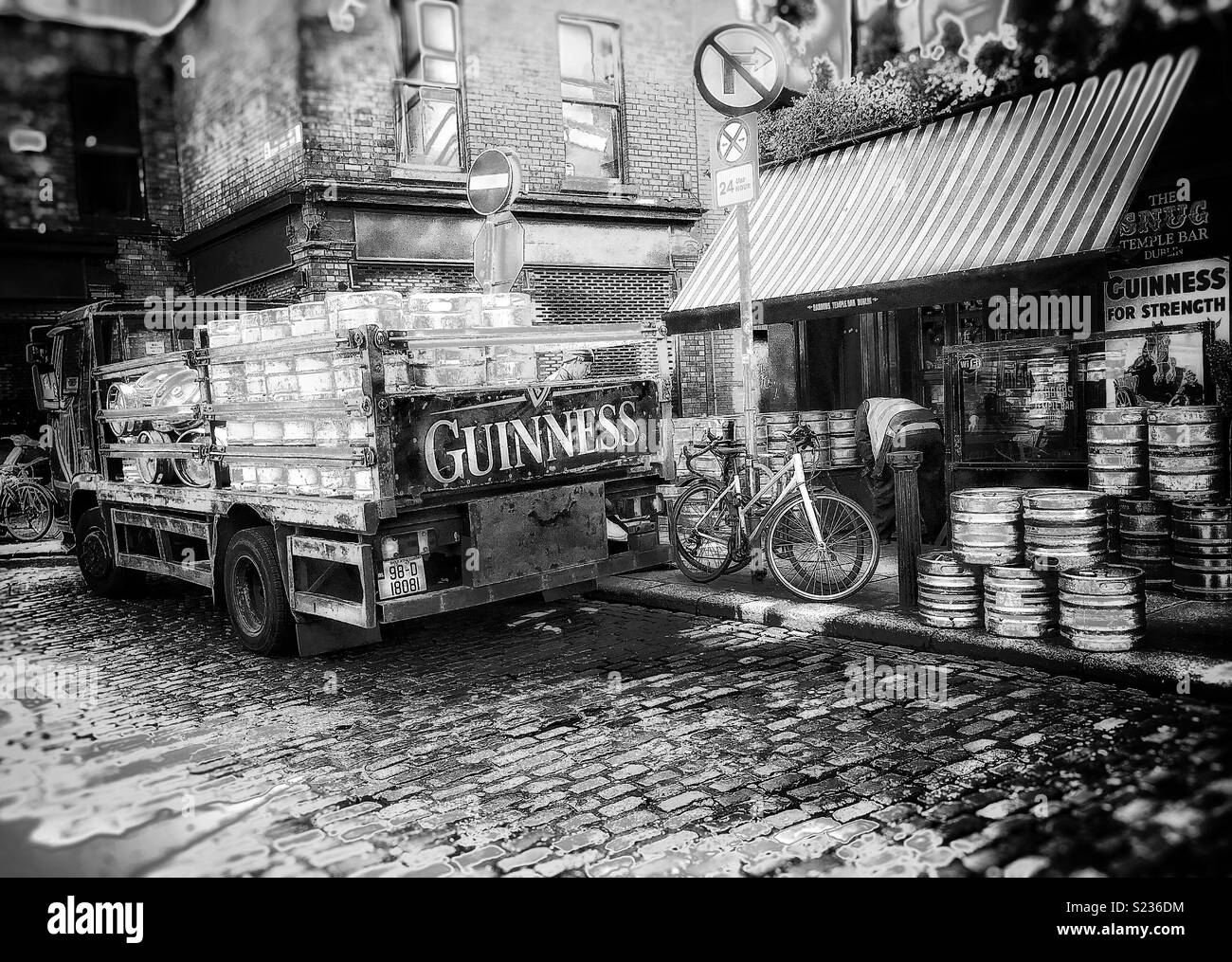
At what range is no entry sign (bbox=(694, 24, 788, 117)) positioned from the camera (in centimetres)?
810

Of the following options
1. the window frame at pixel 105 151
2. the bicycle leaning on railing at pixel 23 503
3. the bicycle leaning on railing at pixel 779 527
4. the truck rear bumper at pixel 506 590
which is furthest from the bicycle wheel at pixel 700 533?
the window frame at pixel 105 151

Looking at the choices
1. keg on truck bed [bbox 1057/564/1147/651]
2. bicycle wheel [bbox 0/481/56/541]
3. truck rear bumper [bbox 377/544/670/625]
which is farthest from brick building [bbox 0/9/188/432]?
keg on truck bed [bbox 1057/564/1147/651]

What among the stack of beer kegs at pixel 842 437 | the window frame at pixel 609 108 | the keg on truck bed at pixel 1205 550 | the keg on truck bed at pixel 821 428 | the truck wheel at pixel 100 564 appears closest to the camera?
the keg on truck bed at pixel 1205 550

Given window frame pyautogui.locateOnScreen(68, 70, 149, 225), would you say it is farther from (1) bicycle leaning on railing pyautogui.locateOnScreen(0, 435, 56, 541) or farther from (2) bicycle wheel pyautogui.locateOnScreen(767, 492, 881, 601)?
(2) bicycle wheel pyautogui.locateOnScreen(767, 492, 881, 601)

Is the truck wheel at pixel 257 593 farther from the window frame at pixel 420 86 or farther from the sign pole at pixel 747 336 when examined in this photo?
the window frame at pixel 420 86

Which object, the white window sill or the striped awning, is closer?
the striped awning

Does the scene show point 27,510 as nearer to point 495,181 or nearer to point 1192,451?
point 495,181

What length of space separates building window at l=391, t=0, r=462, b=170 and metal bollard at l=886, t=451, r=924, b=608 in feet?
29.0

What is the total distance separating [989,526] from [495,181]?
5636 millimetres

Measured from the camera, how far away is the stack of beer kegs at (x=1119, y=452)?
6.94 meters

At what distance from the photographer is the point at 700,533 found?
331 inches

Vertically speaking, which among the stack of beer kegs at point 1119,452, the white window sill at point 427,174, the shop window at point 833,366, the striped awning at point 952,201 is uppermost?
the white window sill at point 427,174

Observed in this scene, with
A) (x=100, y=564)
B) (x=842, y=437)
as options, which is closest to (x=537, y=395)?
(x=842, y=437)

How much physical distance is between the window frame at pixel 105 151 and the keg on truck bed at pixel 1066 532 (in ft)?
48.0
